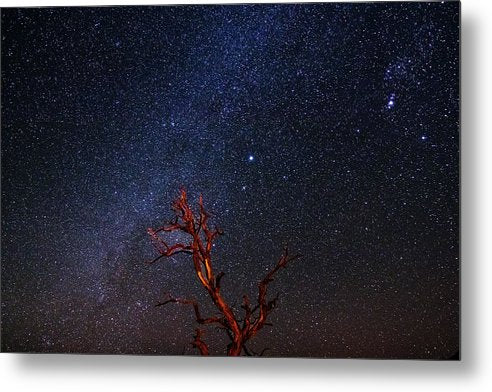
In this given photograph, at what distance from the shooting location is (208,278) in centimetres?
257

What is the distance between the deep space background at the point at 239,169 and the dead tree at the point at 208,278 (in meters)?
0.02

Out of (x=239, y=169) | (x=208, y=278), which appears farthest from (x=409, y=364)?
(x=239, y=169)

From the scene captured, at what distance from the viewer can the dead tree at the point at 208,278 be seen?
2555 millimetres

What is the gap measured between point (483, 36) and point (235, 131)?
0.74 m

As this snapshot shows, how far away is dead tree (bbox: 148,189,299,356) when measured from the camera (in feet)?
8.38

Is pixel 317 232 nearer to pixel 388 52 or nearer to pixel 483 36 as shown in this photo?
pixel 388 52

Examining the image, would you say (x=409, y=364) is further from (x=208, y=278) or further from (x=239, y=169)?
(x=239, y=169)

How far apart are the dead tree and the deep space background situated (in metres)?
0.02

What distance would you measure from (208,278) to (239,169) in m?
0.32

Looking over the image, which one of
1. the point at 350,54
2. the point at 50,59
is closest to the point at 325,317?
the point at 350,54

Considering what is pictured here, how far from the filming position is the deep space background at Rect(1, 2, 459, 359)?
8.28 ft

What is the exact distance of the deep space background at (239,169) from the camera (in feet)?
8.28

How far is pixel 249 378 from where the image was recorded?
2.59 metres

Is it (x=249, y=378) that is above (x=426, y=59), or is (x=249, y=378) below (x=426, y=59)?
below
